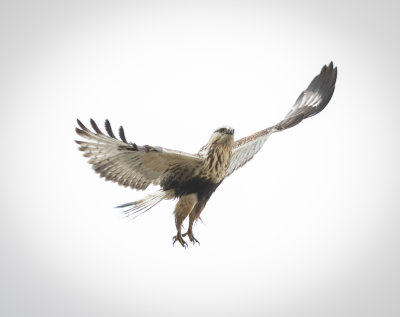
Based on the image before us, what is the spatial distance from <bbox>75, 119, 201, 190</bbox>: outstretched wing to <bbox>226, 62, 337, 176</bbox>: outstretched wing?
3.57 feet

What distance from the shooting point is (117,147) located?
17.1 ft

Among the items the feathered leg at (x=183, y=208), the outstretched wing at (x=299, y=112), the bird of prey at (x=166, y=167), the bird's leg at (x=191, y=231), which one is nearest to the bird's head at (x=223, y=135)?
the bird of prey at (x=166, y=167)

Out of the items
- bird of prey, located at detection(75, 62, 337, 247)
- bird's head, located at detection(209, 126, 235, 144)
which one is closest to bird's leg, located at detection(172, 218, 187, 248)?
bird of prey, located at detection(75, 62, 337, 247)

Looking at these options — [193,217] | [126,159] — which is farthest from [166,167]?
[193,217]

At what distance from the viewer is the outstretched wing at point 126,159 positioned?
505 cm

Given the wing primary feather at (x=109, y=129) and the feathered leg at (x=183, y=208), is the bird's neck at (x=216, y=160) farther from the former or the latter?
the wing primary feather at (x=109, y=129)

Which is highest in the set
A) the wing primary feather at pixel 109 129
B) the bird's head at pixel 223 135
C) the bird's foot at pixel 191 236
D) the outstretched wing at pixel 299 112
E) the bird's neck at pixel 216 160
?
the outstretched wing at pixel 299 112

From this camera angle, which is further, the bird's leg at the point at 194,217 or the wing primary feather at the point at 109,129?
the bird's leg at the point at 194,217

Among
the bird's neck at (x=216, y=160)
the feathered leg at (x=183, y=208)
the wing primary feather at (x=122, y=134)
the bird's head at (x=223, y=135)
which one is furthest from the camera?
the feathered leg at (x=183, y=208)

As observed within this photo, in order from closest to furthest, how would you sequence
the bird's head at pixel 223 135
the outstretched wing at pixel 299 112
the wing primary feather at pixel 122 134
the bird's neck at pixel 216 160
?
the wing primary feather at pixel 122 134 → the bird's head at pixel 223 135 → the bird's neck at pixel 216 160 → the outstretched wing at pixel 299 112

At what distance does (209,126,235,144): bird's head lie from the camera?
16.4 feet
